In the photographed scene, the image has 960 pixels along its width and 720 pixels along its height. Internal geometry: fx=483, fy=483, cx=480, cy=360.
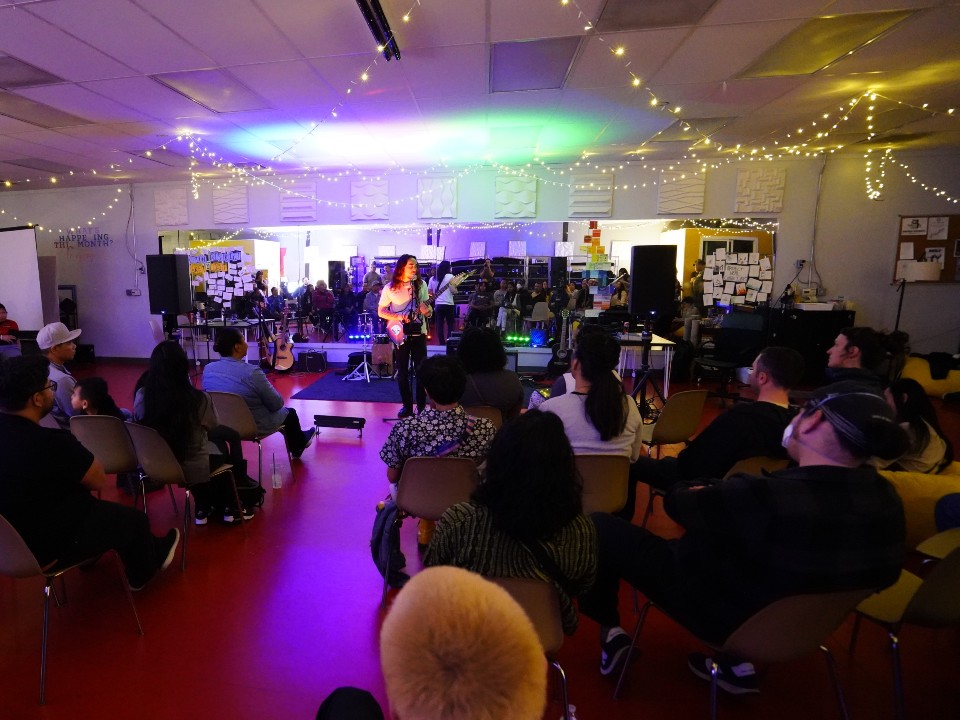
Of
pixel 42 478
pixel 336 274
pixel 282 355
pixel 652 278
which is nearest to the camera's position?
pixel 42 478

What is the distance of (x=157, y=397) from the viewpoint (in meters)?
2.81

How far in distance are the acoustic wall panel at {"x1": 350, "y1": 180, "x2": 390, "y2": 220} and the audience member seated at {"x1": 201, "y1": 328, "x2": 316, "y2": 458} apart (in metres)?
4.87

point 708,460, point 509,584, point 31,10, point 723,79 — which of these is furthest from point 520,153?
point 509,584

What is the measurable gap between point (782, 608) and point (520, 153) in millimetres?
6594

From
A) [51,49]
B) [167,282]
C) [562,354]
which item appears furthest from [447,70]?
[167,282]

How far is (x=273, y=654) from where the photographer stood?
211cm

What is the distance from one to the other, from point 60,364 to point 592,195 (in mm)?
6788

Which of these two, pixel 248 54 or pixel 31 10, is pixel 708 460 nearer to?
pixel 248 54

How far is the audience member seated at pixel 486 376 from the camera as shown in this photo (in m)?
3.48

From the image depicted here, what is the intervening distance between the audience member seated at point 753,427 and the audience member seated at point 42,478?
2.86 metres

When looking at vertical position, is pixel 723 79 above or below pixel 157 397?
above

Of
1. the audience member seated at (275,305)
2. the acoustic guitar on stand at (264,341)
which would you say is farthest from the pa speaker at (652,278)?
the audience member seated at (275,305)

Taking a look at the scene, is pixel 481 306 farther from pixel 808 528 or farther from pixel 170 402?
pixel 808 528

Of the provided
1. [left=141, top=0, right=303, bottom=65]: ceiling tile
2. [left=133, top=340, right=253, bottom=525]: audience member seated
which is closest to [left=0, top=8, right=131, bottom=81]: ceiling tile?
[left=141, top=0, right=303, bottom=65]: ceiling tile
